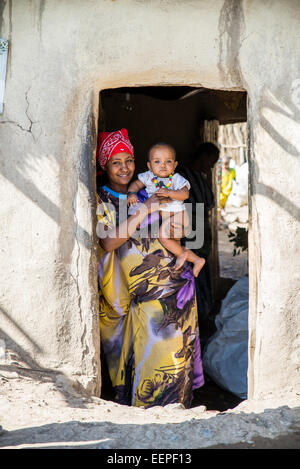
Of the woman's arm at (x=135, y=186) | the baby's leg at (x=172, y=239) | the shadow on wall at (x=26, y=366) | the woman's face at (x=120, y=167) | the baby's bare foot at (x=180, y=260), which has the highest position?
the woman's face at (x=120, y=167)

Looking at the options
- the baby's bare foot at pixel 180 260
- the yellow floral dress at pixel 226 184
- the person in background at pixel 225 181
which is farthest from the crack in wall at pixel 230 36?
the yellow floral dress at pixel 226 184

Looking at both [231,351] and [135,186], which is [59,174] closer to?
[135,186]

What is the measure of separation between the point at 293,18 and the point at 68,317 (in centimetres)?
216

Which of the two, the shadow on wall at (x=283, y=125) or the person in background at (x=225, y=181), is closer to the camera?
the shadow on wall at (x=283, y=125)

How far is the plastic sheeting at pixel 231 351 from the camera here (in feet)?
13.8

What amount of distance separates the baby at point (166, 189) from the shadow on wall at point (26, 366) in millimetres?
1047

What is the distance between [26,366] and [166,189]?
141 centimetres

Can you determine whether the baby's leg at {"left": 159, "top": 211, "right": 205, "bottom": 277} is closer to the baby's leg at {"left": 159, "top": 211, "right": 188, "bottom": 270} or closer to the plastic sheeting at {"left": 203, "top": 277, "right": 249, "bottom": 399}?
the baby's leg at {"left": 159, "top": 211, "right": 188, "bottom": 270}

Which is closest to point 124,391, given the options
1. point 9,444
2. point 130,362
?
point 130,362

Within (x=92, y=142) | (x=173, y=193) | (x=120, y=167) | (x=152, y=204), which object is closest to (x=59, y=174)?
(x=92, y=142)

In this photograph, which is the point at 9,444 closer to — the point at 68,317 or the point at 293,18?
the point at 68,317

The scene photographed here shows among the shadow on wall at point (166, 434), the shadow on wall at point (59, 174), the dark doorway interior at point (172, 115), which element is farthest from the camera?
the dark doorway interior at point (172, 115)

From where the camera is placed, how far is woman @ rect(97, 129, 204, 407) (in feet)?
11.5

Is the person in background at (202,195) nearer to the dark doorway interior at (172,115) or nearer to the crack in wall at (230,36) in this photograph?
the dark doorway interior at (172,115)
